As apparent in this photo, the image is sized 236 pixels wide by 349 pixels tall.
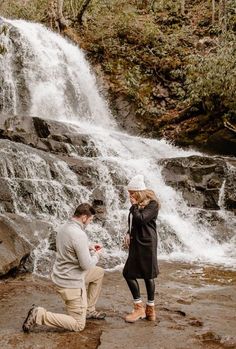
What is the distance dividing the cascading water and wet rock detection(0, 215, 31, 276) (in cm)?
56

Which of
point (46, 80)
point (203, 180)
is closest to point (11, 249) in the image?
point (203, 180)

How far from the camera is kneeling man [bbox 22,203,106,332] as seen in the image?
5.17 metres

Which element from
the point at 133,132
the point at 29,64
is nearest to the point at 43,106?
the point at 29,64

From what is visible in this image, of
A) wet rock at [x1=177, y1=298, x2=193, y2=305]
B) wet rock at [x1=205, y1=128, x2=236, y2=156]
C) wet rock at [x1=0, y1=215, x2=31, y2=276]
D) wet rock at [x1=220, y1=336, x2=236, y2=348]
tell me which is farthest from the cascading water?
wet rock at [x1=220, y1=336, x2=236, y2=348]

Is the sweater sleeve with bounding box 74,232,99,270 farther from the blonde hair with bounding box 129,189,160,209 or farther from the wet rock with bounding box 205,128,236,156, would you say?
the wet rock with bounding box 205,128,236,156

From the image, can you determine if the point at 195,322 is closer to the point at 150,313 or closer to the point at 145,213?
the point at 150,313

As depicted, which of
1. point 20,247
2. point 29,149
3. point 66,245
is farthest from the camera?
point 29,149

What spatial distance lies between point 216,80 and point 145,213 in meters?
→ 13.5

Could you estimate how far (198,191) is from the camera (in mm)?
14672

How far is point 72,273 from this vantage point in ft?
17.3

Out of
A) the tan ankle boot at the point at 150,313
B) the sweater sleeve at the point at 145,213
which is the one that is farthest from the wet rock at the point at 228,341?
the sweater sleeve at the point at 145,213

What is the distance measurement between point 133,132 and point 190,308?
15579mm

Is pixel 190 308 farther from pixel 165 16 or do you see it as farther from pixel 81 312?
pixel 165 16

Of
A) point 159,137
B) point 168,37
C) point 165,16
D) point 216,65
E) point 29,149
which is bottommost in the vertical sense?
point 29,149
